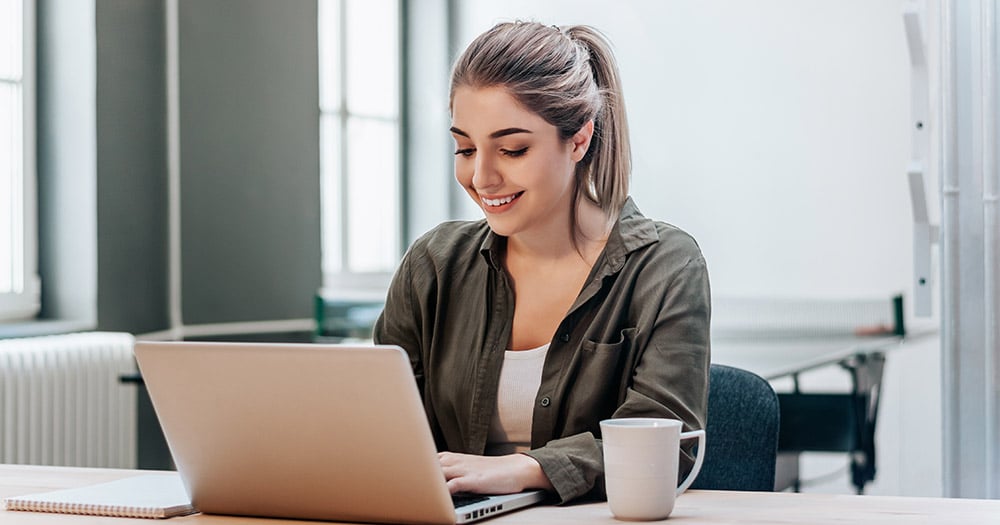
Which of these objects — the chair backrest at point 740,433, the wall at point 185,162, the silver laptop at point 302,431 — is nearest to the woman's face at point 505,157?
the chair backrest at point 740,433

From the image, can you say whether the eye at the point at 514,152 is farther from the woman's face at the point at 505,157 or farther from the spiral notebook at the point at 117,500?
the spiral notebook at the point at 117,500

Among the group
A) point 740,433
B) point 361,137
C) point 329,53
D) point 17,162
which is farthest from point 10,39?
point 740,433

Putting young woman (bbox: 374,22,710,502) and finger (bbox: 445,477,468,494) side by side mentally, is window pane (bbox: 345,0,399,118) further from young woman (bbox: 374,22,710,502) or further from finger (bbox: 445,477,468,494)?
finger (bbox: 445,477,468,494)

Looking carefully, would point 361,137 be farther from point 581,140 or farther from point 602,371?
point 602,371

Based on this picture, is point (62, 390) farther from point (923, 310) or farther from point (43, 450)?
point (923, 310)

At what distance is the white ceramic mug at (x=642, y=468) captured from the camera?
1.05 meters

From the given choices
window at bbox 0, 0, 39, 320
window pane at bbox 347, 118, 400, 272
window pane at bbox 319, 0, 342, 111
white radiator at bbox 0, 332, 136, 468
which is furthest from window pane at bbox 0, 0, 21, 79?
window pane at bbox 347, 118, 400, 272

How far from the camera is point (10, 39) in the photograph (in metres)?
3.19

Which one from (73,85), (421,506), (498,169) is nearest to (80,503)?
(421,506)

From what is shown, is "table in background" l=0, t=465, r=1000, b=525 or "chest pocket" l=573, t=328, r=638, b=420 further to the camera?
"chest pocket" l=573, t=328, r=638, b=420

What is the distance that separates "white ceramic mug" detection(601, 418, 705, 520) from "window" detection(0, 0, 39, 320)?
251cm

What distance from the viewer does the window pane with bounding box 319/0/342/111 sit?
406 centimetres

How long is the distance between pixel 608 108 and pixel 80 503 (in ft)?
2.61

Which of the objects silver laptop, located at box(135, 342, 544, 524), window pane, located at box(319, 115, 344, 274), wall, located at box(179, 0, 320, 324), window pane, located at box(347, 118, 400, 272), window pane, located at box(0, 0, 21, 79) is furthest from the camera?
window pane, located at box(347, 118, 400, 272)
